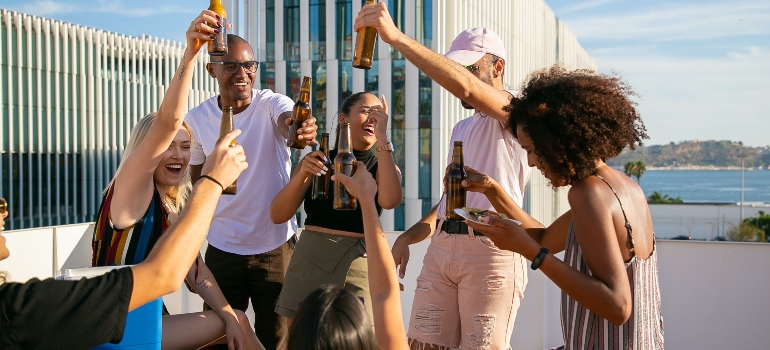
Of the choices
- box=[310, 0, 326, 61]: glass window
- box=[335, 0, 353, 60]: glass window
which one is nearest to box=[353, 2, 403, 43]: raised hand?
box=[335, 0, 353, 60]: glass window

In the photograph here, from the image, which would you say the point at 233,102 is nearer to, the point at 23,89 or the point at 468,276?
the point at 468,276

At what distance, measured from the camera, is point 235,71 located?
3578 millimetres

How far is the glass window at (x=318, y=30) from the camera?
3906cm

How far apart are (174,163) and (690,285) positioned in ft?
11.8

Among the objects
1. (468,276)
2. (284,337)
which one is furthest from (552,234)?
(284,337)

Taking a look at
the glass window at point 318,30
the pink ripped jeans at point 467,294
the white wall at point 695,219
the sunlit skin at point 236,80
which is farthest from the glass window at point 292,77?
the white wall at point 695,219

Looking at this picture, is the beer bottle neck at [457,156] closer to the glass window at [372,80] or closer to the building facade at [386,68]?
the building facade at [386,68]

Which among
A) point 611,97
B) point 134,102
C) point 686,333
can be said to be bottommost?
point 686,333

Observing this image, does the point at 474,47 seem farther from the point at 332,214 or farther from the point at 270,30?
the point at 270,30

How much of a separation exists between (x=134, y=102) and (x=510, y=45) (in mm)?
24891

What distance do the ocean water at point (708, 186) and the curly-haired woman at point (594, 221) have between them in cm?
13351

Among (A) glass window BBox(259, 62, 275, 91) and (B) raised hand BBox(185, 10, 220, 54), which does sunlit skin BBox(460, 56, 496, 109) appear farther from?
(A) glass window BBox(259, 62, 275, 91)

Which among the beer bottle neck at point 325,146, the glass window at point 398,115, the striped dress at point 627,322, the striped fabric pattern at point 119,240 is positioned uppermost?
the glass window at point 398,115

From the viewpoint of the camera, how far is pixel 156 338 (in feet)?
7.03
